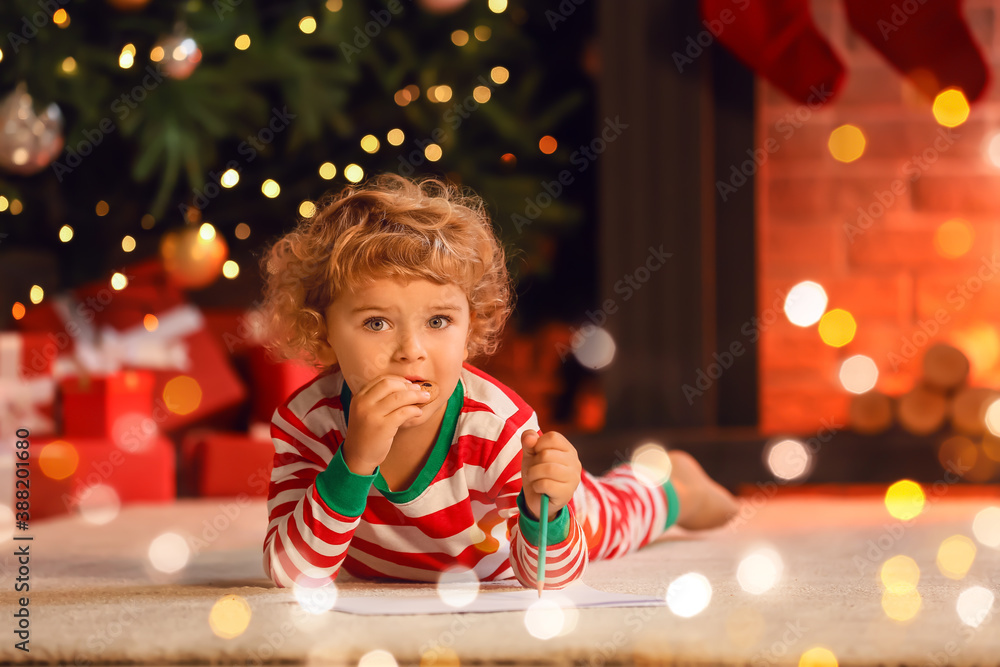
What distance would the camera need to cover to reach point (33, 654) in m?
0.66

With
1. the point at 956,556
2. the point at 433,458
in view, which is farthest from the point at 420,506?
the point at 956,556

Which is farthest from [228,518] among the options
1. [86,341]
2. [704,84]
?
[704,84]

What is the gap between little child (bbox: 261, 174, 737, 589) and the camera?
0.82m

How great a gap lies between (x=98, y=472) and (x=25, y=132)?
0.57 m

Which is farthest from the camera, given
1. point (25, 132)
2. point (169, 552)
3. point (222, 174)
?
point (222, 174)

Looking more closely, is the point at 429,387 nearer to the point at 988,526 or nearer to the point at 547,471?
the point at 547,471

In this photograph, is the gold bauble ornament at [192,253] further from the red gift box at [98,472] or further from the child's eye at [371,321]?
the child's eye at [371,321]

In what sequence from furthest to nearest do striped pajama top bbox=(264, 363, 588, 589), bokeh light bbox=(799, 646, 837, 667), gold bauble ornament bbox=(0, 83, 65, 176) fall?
gold bauble ornament bbox=(0, 83, 65, 176) < striped pajama top bbox=(264, 363, 588, 589) < bokeh light bbox=(799, 646, 837, 667)

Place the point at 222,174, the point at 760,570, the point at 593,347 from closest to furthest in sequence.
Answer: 1. the point at 760,570
2. the point at 222,174
3. the point at 593,347

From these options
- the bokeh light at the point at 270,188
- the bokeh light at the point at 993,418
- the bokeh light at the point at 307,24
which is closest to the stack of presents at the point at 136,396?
the bokeh light at the point at 270,188

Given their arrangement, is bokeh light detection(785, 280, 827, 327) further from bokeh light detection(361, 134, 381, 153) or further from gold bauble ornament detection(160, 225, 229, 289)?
gold bauble ornament detection(160, 225, 229, 289)

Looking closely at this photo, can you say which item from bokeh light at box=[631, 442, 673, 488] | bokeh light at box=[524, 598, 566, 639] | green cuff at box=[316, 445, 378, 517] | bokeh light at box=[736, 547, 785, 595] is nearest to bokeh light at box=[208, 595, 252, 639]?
green cuff at box=[316, 445, 378, 517]

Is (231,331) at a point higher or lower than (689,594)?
higher

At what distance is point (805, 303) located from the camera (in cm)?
203
